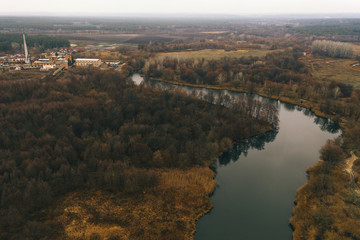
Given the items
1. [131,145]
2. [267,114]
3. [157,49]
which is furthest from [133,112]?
[157,49]

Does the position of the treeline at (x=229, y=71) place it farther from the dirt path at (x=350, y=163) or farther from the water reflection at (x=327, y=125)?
the dirt path at (x=350, y=163)

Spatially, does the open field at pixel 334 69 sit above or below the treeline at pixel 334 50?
below

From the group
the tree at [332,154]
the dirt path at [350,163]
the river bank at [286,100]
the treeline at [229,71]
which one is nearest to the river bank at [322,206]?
the dirt path at [350,163]

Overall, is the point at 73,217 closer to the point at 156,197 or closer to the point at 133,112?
the point at 156,197

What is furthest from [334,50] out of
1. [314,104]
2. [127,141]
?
[127,141]

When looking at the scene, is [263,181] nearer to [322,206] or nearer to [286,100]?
[322,206]
